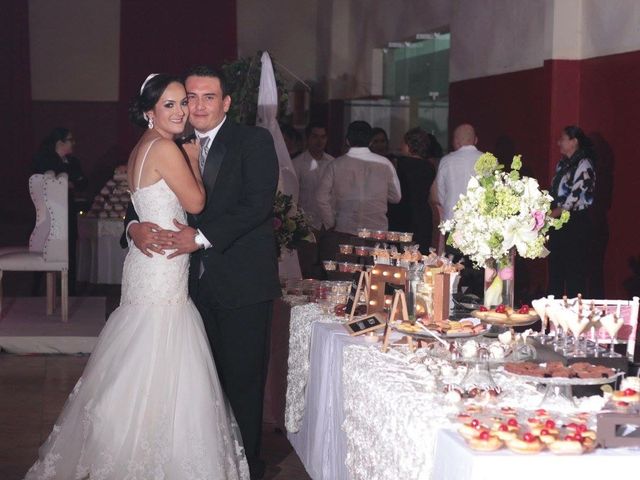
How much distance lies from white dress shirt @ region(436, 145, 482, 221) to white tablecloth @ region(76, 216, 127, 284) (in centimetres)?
385

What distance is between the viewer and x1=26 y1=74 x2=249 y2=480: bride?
4.31m

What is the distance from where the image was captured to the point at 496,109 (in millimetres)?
10141

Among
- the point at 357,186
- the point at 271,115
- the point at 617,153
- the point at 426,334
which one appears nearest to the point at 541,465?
the point at 426,334

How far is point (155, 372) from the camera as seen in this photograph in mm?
4398

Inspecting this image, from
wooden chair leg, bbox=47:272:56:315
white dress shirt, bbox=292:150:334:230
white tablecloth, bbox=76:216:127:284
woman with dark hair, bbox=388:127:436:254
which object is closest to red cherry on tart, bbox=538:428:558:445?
woman with dark hair, bbox=388:127:436:254

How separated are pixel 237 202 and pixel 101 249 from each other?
6854mm

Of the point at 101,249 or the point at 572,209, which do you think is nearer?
the point at 572,209

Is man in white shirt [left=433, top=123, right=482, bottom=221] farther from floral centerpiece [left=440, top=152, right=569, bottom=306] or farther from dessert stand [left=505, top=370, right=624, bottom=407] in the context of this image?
dessert stand [left=505, top=370, right=624, bottom=407]

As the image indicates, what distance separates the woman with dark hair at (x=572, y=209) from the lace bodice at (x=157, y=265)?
3.78 meters

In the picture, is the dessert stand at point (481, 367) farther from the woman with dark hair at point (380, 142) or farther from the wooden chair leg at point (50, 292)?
the woman with dark hair at point (380, 142)

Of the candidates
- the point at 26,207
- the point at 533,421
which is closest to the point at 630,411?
the point at 533,421

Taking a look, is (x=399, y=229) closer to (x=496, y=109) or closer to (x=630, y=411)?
(x=496, y=109)

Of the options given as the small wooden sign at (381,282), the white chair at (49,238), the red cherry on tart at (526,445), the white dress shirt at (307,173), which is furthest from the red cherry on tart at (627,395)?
the white chair at (49,238)

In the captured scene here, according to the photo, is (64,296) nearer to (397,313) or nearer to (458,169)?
(458,169)
